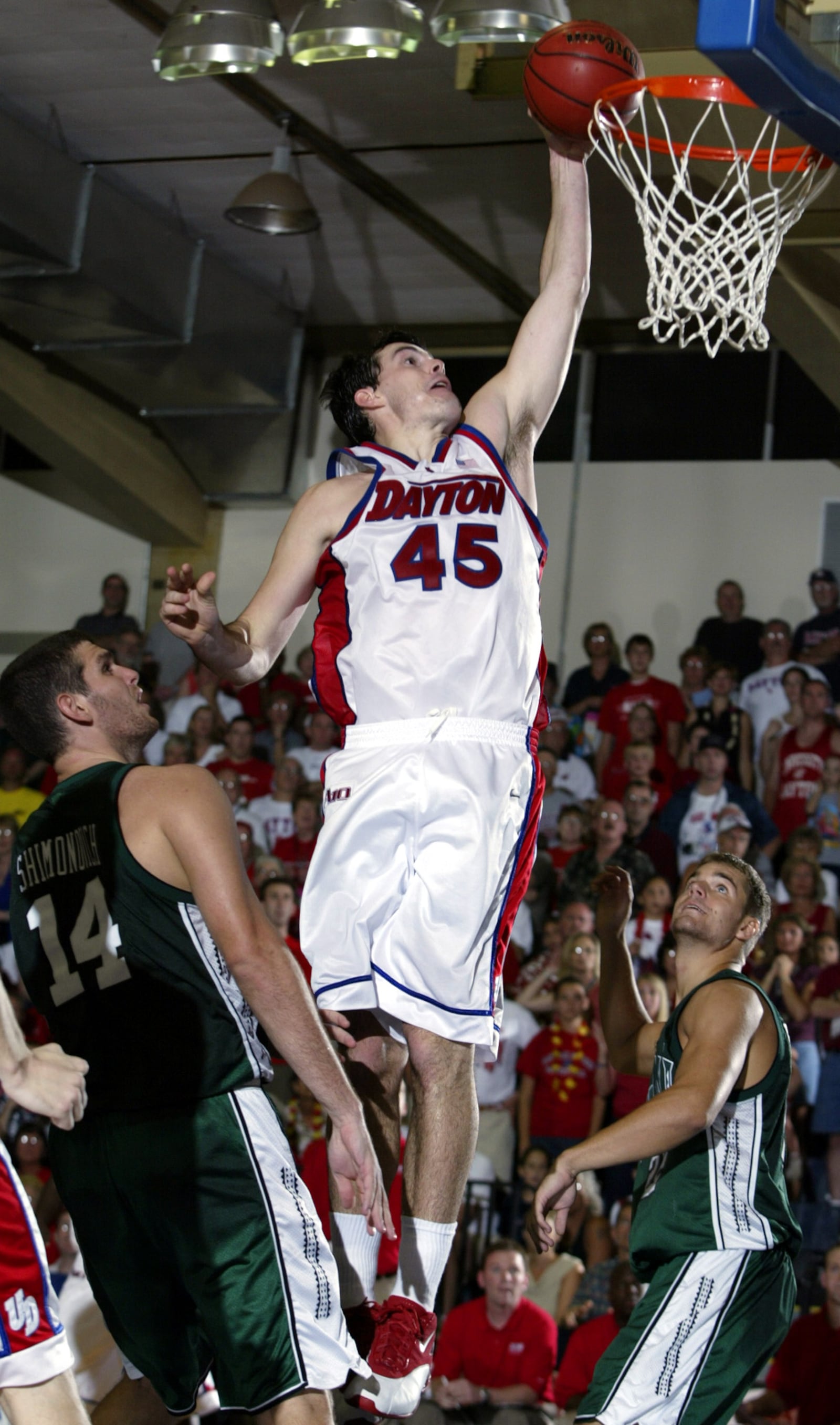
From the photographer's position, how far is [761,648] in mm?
13078

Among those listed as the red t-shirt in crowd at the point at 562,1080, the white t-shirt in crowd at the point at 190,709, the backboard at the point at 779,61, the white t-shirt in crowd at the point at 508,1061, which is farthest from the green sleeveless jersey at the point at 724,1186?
the white t-shirt in crowd at the point at 190,709

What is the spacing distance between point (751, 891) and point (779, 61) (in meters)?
2.25

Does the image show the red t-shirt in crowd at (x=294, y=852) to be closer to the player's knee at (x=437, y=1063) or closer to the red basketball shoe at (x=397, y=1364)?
the player's knee at (x=437, y=1063)

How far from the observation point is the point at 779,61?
3889 mm

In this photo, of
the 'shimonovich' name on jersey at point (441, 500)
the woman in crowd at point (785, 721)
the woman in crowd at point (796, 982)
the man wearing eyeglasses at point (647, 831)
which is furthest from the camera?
the woman in crowd at point (785, 721)

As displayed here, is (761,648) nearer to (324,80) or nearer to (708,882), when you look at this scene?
(324,80)

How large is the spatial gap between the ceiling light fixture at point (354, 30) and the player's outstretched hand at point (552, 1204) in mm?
6492

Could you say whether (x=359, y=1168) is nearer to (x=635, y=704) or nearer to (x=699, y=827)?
(x=699, y=827)

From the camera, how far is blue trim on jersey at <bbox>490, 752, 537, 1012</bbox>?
161 inches

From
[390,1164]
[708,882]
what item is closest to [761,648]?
[708,882]

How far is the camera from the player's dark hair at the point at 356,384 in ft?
15.1

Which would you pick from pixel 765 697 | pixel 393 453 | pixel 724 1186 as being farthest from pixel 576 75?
pixel 765 697

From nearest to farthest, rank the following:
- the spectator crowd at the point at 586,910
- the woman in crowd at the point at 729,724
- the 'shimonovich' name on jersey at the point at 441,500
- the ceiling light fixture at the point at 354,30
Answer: the 'shimonovich' name on jersey at the point at 441,500 → the spectator crowd at the point at 586,910 → the ceiling light fixture at the point at 354,30 → the woman in crowd at the point at 729,724

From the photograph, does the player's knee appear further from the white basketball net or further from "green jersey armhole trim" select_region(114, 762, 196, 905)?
the white basketball net
